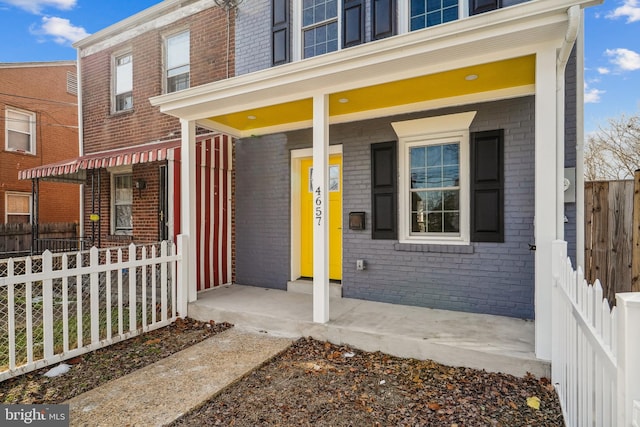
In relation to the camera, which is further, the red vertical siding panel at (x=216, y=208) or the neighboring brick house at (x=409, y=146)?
the red vertical siding panel at (x=216, y=208)

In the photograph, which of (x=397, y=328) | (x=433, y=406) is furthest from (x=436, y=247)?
(x=433, y=406)

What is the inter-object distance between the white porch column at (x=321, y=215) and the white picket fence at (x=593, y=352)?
2.23 meters

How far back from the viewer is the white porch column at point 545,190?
9.84 feet

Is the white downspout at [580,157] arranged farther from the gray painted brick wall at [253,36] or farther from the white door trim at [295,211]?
the gray painted brick wall at [253,36]

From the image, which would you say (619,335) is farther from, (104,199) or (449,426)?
(104,199)

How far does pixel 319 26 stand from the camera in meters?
5.85

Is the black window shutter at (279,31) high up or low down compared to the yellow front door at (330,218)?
up

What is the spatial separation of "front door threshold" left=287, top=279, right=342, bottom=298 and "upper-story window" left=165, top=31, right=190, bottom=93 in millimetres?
4703

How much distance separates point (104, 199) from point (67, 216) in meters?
7.26

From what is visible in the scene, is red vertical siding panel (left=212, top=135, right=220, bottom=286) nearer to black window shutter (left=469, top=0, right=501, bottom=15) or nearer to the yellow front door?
the yellow front door

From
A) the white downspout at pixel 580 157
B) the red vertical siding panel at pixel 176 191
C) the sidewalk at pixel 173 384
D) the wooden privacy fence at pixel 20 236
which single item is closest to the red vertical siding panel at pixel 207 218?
the red vertical siding panel at pixel 176 191

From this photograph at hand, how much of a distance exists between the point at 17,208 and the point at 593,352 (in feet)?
51.4

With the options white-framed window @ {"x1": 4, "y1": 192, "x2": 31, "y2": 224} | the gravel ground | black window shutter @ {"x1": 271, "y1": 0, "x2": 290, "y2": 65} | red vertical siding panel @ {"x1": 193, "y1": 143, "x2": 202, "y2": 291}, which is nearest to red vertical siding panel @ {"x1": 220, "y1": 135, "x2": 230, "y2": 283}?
red vertical siding panel @ {"x1": 193, "y1": 143, "x2": 202, "y2": 291}

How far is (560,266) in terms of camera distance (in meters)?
2.67
